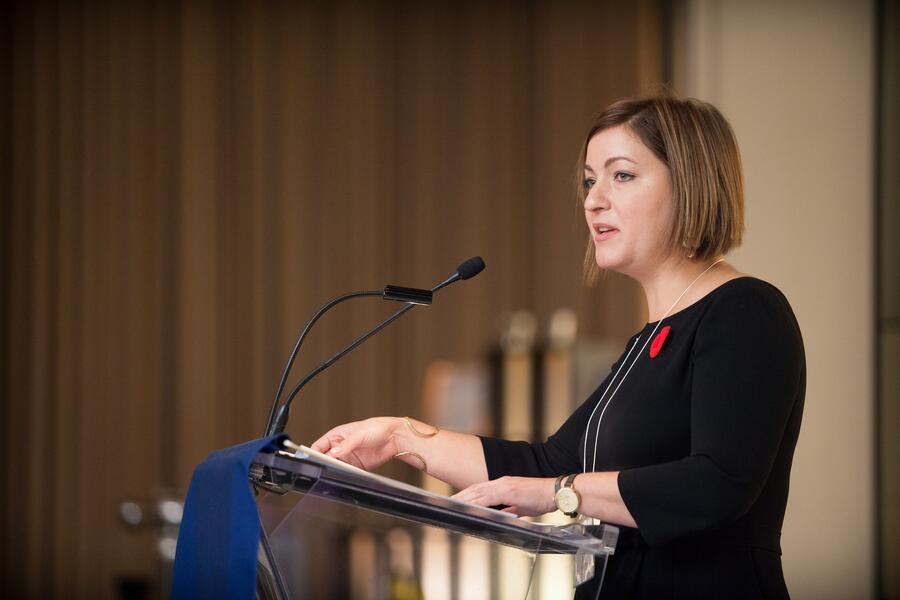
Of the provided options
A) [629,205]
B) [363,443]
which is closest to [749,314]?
[629,205]

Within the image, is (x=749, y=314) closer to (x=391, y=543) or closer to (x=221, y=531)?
(x=391, y=543)

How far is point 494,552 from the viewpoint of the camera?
126cm

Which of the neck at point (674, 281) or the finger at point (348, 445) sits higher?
the neck at point (674, 281)

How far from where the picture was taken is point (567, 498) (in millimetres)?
1302

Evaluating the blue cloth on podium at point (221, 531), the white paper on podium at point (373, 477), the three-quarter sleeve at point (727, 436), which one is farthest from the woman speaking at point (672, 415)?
the blue cloth on podium at point (221, 531)

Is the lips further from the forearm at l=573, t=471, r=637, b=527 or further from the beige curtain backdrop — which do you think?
the beige curtain backdrop

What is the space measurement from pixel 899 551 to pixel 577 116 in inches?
114

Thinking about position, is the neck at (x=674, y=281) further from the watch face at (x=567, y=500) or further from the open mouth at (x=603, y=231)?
the watch face at (x=567, y=500)

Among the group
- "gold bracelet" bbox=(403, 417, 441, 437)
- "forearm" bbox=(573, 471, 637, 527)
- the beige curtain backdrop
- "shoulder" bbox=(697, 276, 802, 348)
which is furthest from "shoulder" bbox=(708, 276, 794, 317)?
the beige curtain backdrop

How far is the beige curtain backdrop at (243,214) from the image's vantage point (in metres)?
5.14

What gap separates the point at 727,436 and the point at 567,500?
0.21 meters

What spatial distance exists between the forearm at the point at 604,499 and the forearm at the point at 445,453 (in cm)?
39

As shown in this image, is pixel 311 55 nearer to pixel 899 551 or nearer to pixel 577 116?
pixel 577 116

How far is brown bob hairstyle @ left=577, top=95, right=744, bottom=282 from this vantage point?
4.83ft
